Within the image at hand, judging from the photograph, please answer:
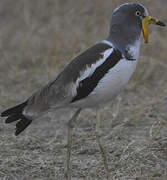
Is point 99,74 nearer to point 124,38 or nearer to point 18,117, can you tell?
point 124,38

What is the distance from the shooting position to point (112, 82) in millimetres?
3572

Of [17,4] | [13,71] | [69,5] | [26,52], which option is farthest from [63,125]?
[17,4]

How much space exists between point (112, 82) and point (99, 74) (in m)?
0.11

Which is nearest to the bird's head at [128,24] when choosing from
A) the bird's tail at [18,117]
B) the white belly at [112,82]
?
the white belly at [112,82]

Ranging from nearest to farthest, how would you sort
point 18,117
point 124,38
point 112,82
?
point 112,82 → point 124,38 → point 18,117

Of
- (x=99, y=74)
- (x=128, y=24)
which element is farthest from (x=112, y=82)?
(x=128, y=24)

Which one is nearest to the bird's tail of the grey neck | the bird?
the bird

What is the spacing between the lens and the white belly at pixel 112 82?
3.56 metres

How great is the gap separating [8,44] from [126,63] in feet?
15.5

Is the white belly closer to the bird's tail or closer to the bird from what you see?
the bird

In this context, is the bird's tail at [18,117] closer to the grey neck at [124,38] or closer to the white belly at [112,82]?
the white belly at [112,82]

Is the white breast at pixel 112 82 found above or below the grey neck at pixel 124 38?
below

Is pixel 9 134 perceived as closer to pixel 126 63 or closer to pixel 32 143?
pixel 32 143

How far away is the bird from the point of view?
11.8 feet
